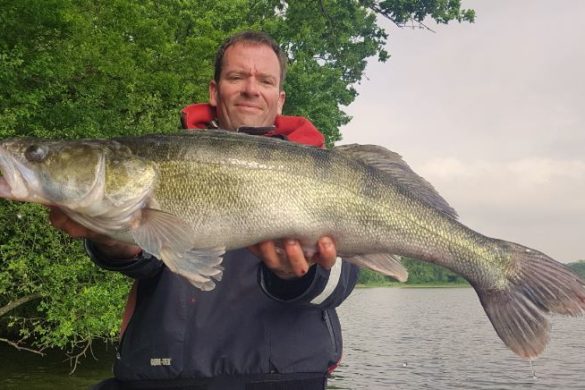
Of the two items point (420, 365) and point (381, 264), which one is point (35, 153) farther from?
point (420, 365)

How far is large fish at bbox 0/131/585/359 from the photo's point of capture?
11.1 feet

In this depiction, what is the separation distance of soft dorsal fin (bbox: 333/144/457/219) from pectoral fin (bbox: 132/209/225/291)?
1183 mm

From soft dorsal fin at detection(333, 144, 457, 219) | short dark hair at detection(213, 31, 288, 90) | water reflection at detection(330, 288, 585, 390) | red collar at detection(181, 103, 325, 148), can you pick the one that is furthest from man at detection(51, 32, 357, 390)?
water reflection at detection(330, 288, 585, 390)

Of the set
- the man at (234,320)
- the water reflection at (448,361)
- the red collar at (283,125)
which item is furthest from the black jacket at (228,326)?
the water reflection at (448,361)

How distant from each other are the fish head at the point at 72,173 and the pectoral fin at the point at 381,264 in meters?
1.46

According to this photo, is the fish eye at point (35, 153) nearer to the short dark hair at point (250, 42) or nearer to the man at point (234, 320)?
the man at point (234, 320)

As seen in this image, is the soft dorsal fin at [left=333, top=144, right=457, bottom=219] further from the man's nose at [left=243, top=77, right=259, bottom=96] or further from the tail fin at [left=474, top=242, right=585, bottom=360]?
the man's nose at [left=243, top=77, right=259, bottom=96]

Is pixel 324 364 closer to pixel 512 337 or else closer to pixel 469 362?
pixel 512 337

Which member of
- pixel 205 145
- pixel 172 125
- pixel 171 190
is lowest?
pixel 171 190

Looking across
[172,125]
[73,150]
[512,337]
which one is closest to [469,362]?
[172,125]

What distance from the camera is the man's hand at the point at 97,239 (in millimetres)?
3475

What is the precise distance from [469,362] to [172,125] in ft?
54.8

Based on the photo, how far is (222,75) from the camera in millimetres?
4688

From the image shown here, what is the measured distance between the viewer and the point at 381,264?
12.5 feet
